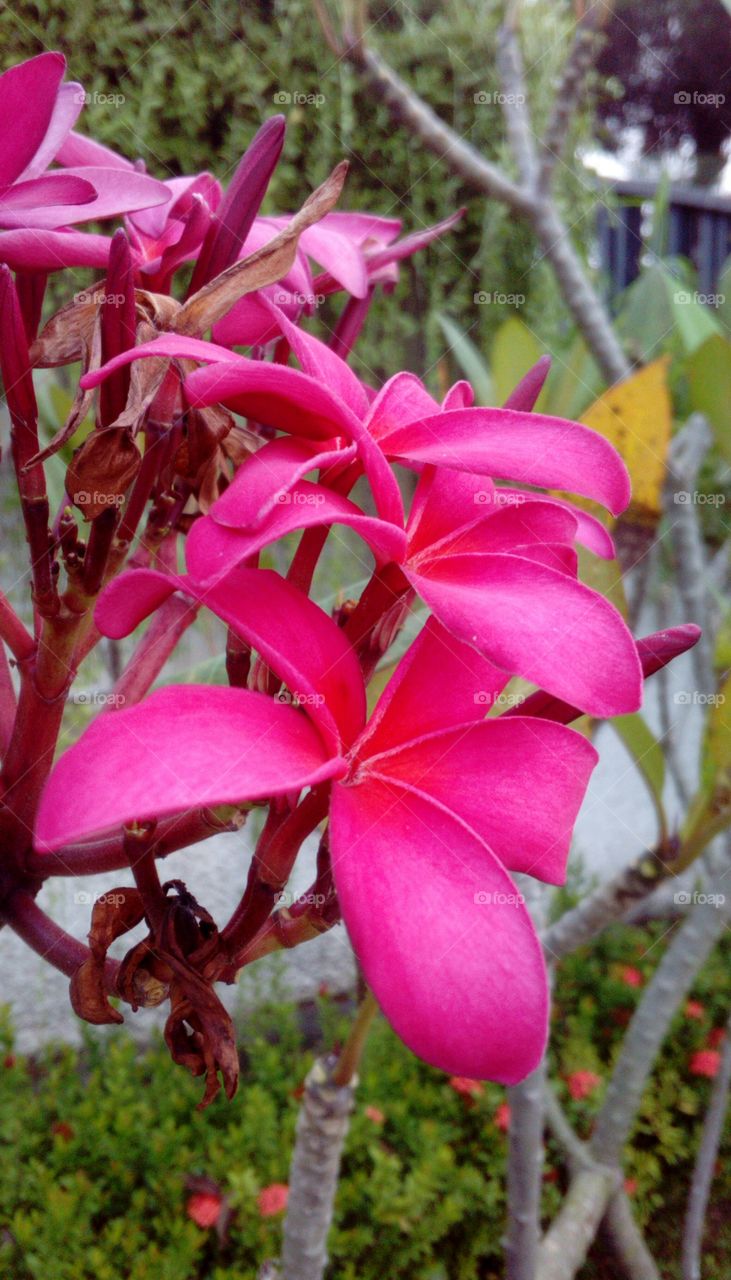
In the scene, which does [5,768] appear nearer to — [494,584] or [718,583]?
[494,584]

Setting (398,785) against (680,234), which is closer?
(398,785)

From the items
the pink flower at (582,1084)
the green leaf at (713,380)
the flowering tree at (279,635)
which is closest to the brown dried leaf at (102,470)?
the flowering tree at (279,635)

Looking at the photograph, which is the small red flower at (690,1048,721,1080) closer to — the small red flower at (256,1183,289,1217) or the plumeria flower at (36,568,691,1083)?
the small red flower at (256,1183,289,1217)

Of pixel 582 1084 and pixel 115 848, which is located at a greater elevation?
pixel 115 848

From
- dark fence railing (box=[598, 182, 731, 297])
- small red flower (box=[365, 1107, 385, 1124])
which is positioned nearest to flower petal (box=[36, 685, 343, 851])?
small red flower (box=[365, 1107, 385, 1124])

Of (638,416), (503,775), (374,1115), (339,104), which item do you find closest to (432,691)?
(503,775)

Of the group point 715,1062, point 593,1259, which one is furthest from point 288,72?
point 593,1259

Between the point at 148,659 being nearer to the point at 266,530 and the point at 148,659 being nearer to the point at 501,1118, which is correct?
the point at 266,530

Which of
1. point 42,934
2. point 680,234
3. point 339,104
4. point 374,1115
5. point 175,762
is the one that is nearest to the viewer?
point 175,762

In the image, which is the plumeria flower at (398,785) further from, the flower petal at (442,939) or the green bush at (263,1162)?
the green bush at (263,1162)
